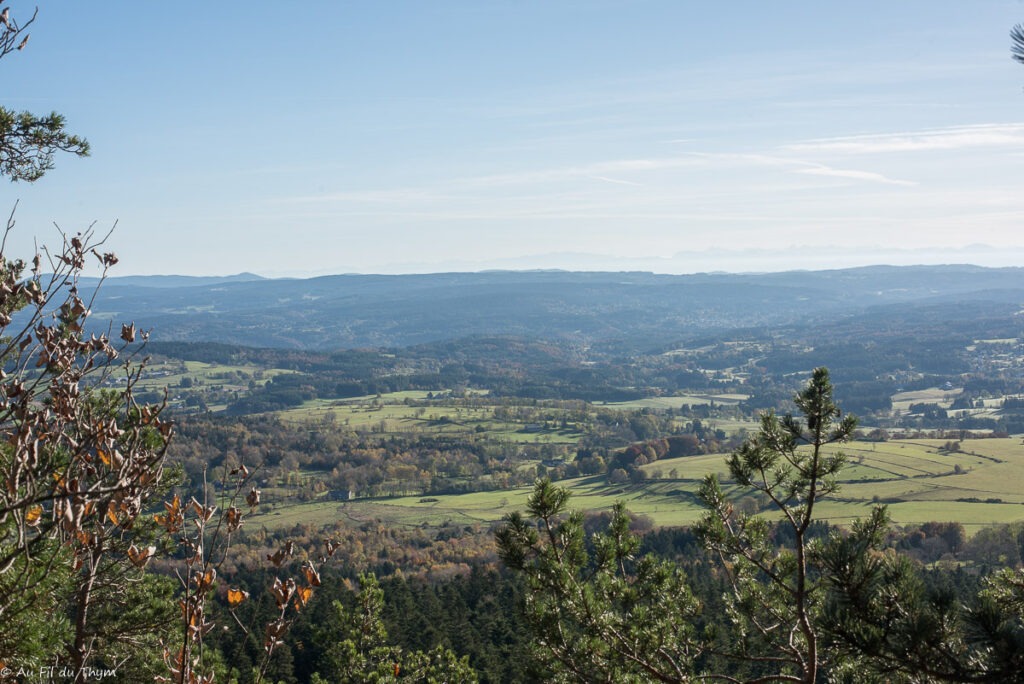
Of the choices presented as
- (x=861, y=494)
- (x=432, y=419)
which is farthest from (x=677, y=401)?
(x=861, y=494)

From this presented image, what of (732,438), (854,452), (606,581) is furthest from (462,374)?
(606,581)

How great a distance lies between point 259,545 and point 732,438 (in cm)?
5974

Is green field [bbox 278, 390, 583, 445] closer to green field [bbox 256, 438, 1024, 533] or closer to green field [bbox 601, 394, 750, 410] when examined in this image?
green field [bbox 601, 394, 750, 410]

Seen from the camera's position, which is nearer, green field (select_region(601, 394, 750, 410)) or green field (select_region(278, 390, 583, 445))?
green field (select_region(278, 390, 583, 445))

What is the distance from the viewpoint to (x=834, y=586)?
5.07 m

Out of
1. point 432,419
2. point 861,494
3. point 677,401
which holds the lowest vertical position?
point 677,401

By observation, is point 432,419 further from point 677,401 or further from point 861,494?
point 861,494

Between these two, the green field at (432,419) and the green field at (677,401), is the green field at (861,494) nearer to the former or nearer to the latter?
the green field at (432,419)

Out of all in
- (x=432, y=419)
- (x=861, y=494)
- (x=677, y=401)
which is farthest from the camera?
(x=677, y=401)

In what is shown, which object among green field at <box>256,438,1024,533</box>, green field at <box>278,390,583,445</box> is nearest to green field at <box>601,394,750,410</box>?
green field at <box>278,390,583,445</box>

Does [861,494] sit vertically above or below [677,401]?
above

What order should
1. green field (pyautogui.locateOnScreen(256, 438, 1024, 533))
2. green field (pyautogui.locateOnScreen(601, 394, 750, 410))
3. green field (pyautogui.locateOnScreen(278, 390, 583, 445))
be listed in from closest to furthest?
green field (pyautogui.locateOnScreen(256, 438, 1024, 533))
green field (pyautogui.locateOnScreen(278, 390, 583, 445))
green field (pyautogui.locateOnScreen(601, 394, 750, 410))

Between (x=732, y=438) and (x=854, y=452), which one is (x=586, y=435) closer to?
(x=732, y=438)

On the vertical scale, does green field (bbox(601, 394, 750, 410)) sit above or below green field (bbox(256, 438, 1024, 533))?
below
